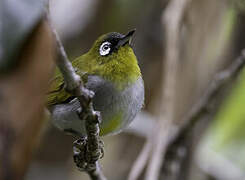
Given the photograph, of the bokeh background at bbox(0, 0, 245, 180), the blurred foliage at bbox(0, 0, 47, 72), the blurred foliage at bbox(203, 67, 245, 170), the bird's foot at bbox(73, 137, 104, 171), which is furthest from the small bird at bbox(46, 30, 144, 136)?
the blurred foliage at bbox(203, 67, 245, 170)

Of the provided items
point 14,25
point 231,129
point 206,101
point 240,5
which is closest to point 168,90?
point 206,101

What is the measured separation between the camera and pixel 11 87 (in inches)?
37.3

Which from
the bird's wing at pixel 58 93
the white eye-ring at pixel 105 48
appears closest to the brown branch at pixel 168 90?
the white eye-ring at pixel 105 48

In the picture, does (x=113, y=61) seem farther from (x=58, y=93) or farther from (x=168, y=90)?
(x=168, y=90)

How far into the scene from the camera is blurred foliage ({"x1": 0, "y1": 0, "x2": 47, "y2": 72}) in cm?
93

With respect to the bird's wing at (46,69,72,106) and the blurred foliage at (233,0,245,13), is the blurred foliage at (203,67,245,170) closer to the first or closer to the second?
the blurred foliage at (233,0,245,13)

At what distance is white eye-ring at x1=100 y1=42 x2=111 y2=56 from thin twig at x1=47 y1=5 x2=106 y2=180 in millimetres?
560

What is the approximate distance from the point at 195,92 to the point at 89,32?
1.27 m

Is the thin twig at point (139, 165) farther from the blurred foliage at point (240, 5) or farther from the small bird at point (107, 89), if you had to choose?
the blurred foliage at point (240, 5)

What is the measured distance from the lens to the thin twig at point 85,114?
147 centimetres

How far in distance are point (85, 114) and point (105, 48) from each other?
44.1 inches

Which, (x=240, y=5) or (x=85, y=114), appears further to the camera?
(x=240, y=5)

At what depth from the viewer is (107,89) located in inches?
107

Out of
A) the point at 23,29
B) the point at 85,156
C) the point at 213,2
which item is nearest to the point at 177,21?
the point at 213,2
